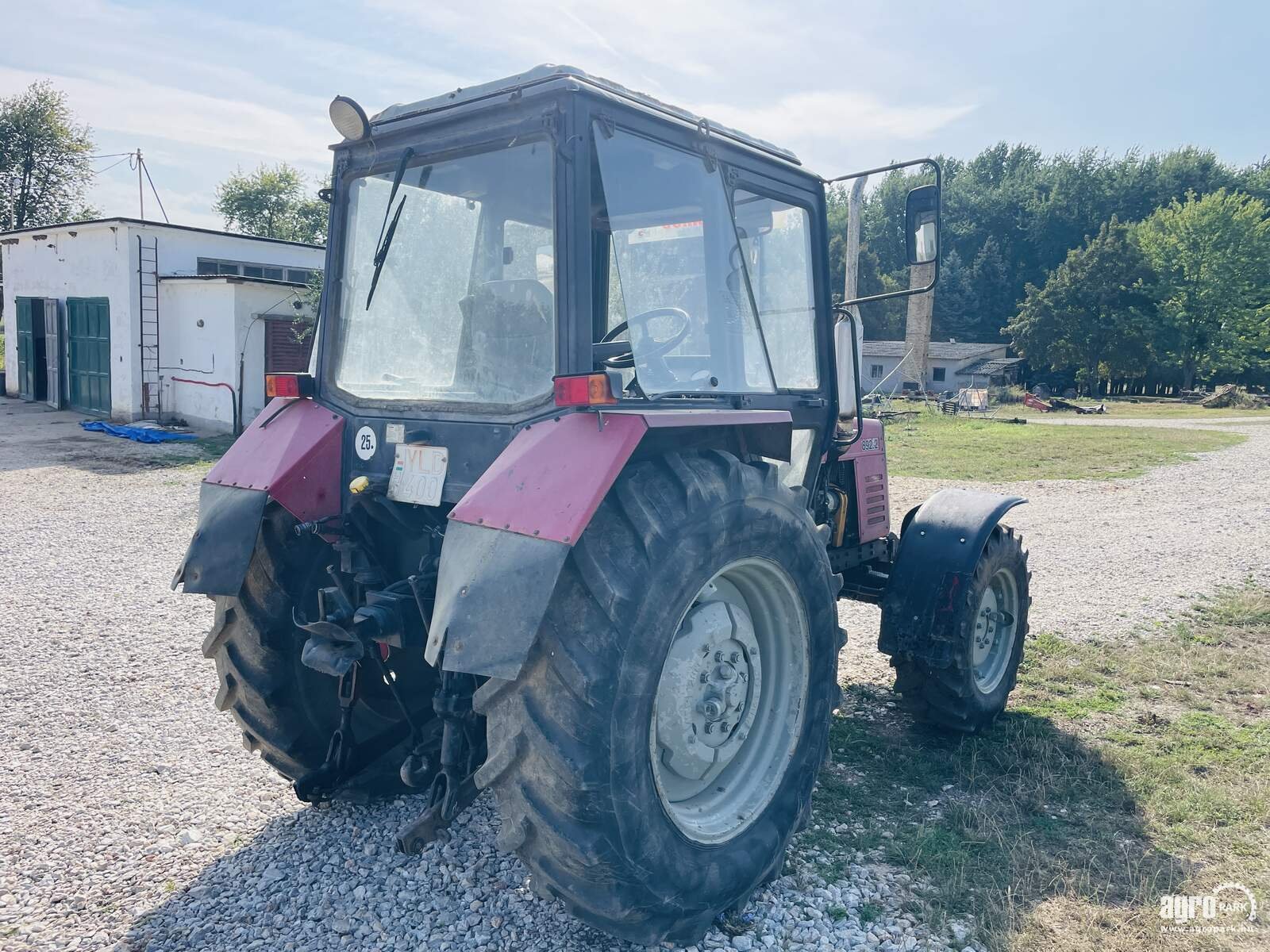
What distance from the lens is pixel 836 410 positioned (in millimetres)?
4133

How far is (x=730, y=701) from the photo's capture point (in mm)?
3033

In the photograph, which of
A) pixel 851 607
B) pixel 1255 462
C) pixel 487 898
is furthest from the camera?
pixel 1255 462

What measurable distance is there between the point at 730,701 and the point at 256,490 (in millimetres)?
1784

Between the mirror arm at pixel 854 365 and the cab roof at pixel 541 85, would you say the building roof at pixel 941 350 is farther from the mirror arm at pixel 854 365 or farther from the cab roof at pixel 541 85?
the cab roof at pixel 541 85

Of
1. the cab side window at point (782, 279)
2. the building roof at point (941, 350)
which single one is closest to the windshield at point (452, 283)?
the cab side window at point (782, 279)

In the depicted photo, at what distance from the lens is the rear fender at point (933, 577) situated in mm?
4230

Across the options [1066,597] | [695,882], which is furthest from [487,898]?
[1066,597]

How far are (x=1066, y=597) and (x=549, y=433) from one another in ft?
20.3

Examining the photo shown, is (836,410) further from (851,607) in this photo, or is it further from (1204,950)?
(851,607)

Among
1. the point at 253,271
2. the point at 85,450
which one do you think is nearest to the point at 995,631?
the point at 85,450

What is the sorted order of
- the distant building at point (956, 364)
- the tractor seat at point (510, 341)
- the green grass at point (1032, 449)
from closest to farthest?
the tractor seat at point (510, 341)
the green grass at point (1032, 449)
the distant building at point (956, 364)

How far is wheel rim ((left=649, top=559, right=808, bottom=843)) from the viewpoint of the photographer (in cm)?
288

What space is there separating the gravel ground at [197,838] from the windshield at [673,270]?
1805mm

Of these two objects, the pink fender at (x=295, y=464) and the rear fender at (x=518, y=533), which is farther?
the pink fender at (x=295, y=464)
